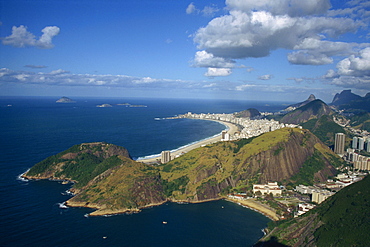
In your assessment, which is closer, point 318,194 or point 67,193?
point 318,194

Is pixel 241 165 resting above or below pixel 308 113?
below

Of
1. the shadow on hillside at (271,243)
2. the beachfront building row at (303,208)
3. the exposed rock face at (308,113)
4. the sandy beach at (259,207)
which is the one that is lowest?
the sandy beach at (259,207)

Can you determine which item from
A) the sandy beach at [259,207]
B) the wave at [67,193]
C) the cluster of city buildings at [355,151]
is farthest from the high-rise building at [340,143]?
the wave at [67,193]

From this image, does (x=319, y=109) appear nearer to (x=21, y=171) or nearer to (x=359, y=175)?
(x=359, y=175)

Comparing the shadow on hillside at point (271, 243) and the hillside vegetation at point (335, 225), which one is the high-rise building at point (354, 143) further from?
the shadow on hillside at point (271, 243)

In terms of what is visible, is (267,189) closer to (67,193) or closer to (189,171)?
(189,171)

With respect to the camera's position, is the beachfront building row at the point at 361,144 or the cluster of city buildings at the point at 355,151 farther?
the beachfront building row at the point at 361,144

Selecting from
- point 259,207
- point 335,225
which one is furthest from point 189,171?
point 335,225

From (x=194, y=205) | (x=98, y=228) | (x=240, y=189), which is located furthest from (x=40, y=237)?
(x=240, y=189)

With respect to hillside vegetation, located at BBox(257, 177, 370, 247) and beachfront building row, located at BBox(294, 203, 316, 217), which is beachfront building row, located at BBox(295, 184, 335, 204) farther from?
hillside vegetation, located at BBox(257, 177, 370, 247)
